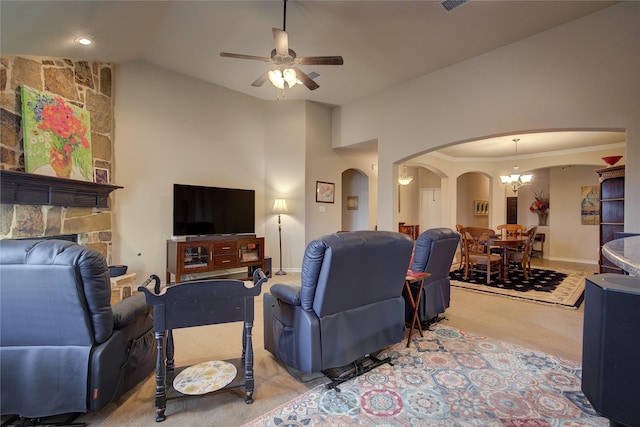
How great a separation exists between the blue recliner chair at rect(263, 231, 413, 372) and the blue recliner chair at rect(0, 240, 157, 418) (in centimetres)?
107

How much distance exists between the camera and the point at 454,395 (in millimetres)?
1934

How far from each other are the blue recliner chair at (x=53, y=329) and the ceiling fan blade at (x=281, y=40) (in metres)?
2.48

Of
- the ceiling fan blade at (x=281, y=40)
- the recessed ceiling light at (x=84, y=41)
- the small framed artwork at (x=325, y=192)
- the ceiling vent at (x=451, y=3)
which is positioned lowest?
the small framed artwork at (x=325, y=192)

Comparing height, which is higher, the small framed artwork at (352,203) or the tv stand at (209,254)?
the small framed artwork at (352,203)

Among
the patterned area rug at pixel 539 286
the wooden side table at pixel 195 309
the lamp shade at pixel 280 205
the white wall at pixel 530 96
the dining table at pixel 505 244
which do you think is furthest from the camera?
the lamp shade at pixel 280 205

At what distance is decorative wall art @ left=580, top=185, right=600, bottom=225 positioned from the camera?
6988 millimetres

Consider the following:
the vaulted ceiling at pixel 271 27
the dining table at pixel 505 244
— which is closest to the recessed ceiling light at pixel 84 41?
the vaulted ceiling at pixel 271 27

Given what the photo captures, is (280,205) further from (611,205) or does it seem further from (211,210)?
(611,205)

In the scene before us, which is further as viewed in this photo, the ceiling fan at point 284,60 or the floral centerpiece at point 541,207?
the floral centerpiece at point 541,207

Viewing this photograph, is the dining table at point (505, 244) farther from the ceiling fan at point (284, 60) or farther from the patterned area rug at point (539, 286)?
the ceiling fan at point (284, 60)

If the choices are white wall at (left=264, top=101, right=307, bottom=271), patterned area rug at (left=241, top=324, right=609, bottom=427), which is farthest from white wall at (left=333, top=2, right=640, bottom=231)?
patterned area rug at (left=241, top=324, right=609, bottom=427)

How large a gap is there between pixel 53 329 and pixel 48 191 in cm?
233

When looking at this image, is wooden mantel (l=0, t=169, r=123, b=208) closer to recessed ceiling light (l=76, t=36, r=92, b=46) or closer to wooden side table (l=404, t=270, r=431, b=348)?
recessed ceiling light (l=76, t=36, r=92, b=46)

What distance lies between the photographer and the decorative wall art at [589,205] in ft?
22.9
